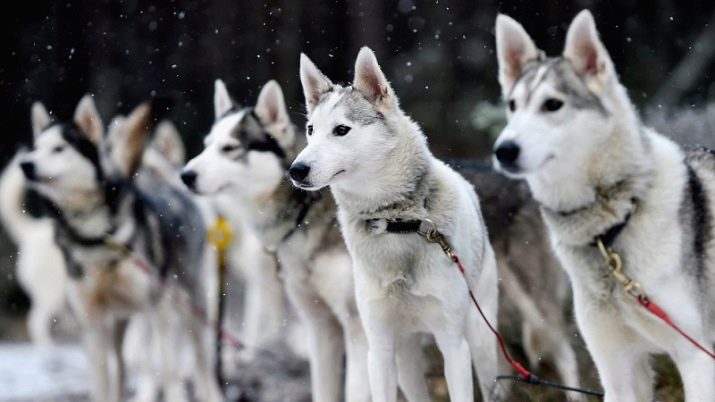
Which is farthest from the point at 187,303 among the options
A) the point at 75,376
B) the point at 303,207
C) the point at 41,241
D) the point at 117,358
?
the point at 41,241

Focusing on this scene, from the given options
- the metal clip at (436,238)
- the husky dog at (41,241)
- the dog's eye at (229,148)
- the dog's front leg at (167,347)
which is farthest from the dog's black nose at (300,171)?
the husky dog at (41,241)

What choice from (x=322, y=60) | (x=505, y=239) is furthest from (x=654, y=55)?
(x=505, y=239)

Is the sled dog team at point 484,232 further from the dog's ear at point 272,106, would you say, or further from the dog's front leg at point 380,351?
the dog's ear at point 272,106

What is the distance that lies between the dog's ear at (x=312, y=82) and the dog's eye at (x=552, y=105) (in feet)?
3.11

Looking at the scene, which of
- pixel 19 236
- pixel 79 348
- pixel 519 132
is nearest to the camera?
pixel 519 132

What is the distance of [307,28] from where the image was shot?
1370cm

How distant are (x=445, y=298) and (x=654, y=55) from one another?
8.61 m

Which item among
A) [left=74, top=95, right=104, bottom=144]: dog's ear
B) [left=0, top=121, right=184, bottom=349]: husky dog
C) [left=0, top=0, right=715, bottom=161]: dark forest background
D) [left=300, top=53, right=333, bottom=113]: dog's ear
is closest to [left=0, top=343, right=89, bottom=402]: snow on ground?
[left=0, top=121, right=184, bottom=349]: husky dog

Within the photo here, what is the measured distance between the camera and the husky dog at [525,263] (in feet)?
17.2

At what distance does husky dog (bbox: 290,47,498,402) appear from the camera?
138 inches

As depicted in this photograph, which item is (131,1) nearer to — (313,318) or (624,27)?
(624,27)

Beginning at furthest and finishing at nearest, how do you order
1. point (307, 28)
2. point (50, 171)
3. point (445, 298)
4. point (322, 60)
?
1. point (307, 28)
2. point (322, 60)
3. point (50, 171)
4. point (445, 298)

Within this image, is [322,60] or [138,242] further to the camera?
[322,60]

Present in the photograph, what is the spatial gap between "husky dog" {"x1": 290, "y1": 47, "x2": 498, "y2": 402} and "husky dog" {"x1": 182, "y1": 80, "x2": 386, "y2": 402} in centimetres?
107
